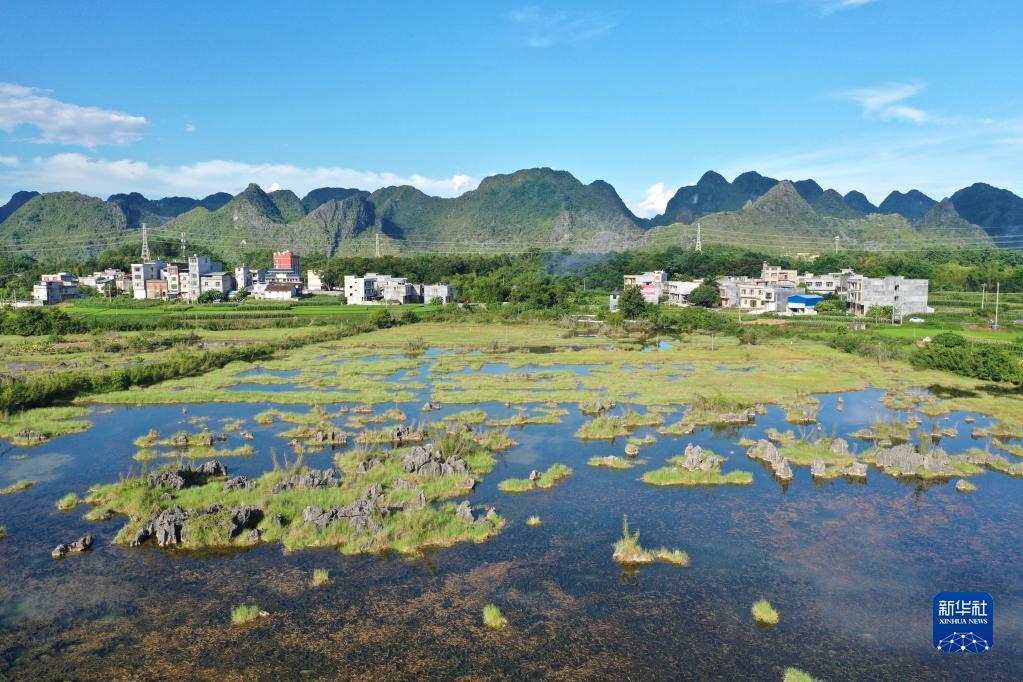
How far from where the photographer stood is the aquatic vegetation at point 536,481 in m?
21.0

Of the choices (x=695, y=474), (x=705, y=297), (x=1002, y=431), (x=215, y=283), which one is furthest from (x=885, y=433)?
(x=215, y=283)

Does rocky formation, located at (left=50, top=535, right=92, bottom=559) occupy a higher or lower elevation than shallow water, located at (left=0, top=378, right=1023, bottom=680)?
higher

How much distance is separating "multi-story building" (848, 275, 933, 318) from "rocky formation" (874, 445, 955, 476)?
48.6m

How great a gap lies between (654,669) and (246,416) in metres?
23.7

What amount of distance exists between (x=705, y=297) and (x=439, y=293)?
36479mm

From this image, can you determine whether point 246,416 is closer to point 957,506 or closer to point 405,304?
point 957,506

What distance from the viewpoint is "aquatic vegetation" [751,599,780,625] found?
13758 millimetres

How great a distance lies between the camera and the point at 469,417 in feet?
97.4

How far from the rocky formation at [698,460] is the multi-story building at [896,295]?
52.3 metres

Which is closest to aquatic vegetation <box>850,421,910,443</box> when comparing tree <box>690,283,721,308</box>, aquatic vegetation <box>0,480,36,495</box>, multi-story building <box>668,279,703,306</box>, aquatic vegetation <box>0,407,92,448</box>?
aquatic vegetation <box>0,480,36,495</box>

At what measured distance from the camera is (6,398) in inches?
1209

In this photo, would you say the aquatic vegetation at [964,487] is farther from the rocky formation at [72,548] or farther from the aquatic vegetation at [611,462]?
the rocky formation at [72,548]

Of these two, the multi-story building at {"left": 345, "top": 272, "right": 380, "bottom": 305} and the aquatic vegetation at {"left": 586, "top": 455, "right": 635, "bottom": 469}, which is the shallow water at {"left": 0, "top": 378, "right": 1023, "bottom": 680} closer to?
the aquatic vegetation at {"left": 586, "top": 455, "right": 635, "bottom": 469}

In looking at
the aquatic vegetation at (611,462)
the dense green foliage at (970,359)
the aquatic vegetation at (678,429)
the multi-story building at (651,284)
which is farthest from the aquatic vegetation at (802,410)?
the multi-story building at (651,284)
